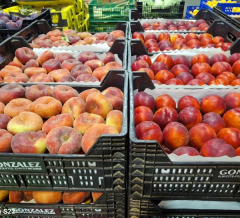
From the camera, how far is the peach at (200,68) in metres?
1.55

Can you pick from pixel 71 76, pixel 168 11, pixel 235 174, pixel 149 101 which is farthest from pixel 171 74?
pixel 168 11

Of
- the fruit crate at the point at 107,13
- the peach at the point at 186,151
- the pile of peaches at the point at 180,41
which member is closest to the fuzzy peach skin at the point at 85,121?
the peach at the point at 186,151

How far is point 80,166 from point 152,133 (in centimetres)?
36

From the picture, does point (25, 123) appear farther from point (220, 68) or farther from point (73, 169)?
point (220, 68)

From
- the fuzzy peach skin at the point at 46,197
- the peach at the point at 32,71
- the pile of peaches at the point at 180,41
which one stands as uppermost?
the pile of peaches at the point at 180,41

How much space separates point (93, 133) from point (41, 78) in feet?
2.43

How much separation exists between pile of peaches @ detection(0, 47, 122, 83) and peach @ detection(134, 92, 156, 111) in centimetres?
37

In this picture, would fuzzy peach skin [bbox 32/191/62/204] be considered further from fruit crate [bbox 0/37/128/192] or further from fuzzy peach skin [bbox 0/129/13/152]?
fuzzy peach skin [bbox 0/129/13/152]

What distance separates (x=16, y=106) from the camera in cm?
117

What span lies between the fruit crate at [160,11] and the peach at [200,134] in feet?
8.64

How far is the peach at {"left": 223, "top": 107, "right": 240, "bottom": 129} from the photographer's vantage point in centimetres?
109

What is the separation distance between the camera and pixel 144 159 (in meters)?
0.82

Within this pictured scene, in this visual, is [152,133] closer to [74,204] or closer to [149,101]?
[149,101]

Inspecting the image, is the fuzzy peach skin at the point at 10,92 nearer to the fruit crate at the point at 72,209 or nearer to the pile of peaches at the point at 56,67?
the pile of peaches at the point at 56,67
